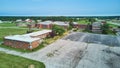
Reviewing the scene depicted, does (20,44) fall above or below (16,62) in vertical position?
above

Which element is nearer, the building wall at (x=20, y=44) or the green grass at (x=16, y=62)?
the green grass at (x=16, y=62)

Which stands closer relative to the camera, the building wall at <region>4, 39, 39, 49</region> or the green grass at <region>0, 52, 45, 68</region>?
the green grass at <region>0, 52, 45, 68</region>

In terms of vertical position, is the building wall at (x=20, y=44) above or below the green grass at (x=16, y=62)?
above

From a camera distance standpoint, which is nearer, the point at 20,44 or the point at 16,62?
the point at 16,62

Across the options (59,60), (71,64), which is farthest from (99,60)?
(59,60)

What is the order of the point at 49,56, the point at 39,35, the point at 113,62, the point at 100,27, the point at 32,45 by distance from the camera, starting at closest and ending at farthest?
1. the point at 113,62
2. the point at 49,56
3. the point at 32,45
4. the point at 39,35
5. the point at 100,27

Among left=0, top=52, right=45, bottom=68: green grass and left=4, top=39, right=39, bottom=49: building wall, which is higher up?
left=4, top=39, right=39, bottom=49: building wall

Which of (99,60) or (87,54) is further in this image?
(87,54)

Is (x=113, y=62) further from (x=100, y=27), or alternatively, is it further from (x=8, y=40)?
(x=100, y=27)
